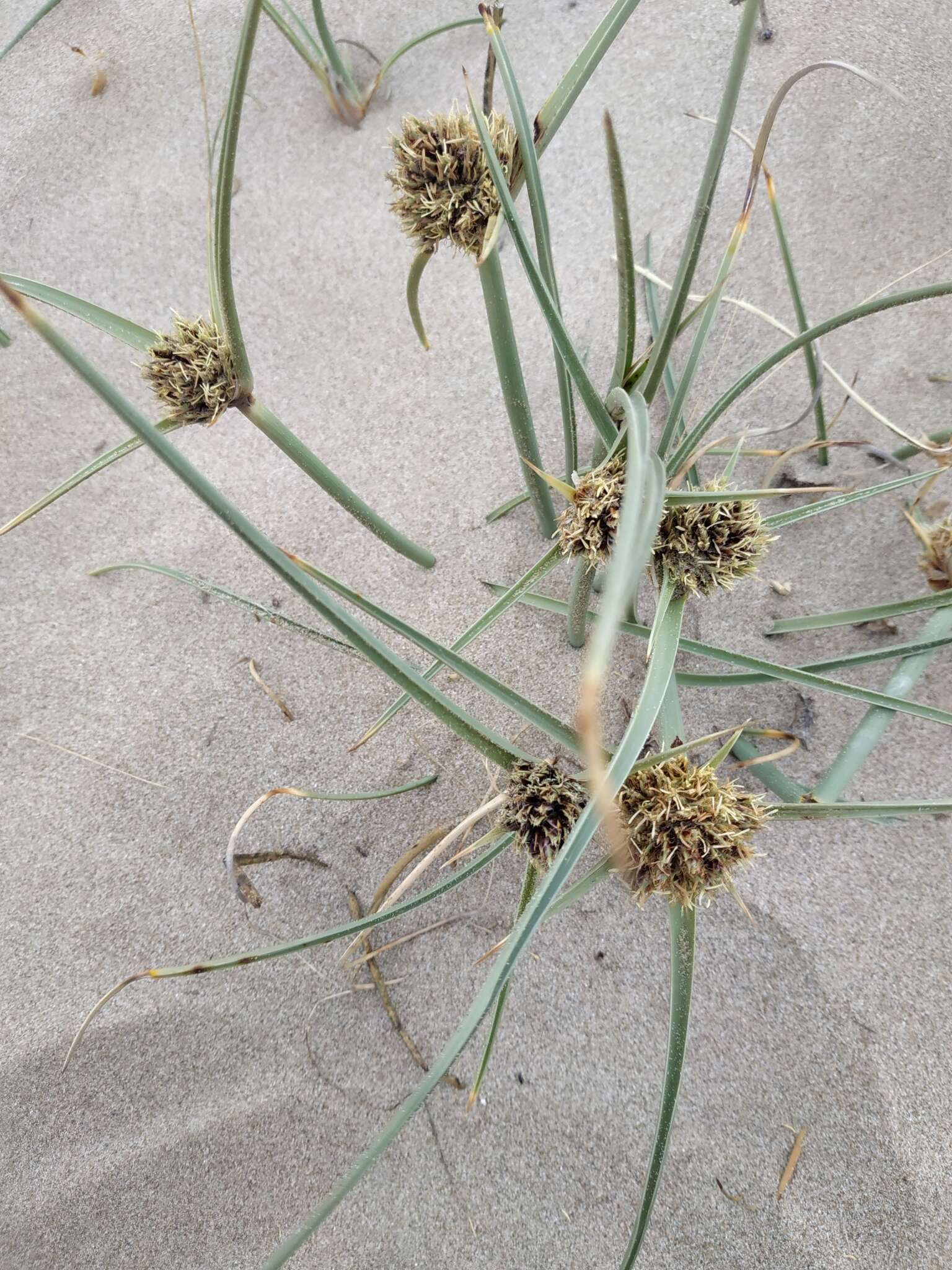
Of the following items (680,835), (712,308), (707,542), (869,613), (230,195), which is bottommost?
(869,613)

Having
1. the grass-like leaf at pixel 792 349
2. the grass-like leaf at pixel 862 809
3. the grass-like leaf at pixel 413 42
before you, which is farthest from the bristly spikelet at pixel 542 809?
the grass-like leaf at pixel 413 42

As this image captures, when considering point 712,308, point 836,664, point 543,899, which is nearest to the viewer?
point 543,899

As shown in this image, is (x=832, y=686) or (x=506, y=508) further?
(x=506, y=508)

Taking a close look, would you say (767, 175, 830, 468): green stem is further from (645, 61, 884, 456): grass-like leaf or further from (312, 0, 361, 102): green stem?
(312, 0, 361, 102): green stem

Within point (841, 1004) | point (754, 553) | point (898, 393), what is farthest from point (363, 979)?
point (898, 393)

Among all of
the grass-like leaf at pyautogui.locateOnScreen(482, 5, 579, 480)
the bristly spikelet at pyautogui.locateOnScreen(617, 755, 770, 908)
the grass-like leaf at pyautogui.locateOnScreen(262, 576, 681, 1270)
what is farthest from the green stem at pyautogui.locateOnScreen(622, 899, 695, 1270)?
the grass-like leaf at pyautogui.locateOnScreen(482, 5, 579, 480)

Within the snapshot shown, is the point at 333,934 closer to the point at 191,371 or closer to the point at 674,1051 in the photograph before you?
the point at 674,1051

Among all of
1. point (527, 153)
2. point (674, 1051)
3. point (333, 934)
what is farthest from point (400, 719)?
point (527, 153)

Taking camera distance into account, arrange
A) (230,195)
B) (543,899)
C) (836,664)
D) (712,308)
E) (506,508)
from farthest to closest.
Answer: (506,508)
(836,664)
(712,308)
(230,195)
(543,899)
